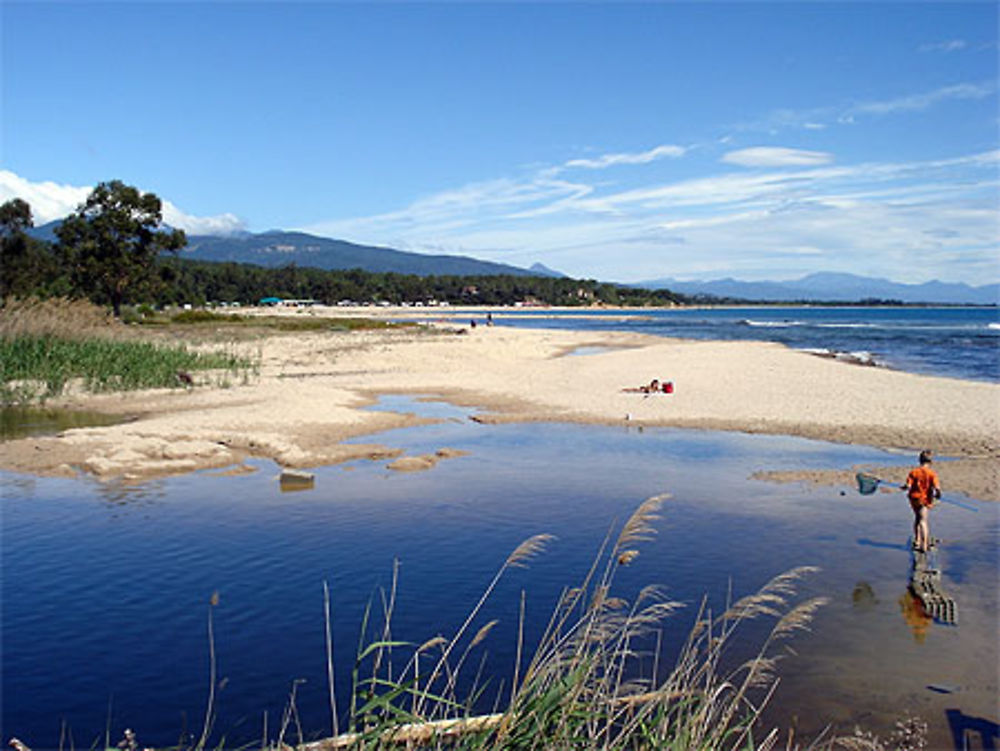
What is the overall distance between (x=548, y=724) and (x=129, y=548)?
10153 millimetres

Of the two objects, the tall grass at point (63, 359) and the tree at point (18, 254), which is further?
the tree at point (18, 254)

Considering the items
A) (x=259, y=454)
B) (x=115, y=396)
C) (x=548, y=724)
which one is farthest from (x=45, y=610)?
(x=115, y=396)

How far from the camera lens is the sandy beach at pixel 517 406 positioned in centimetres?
2055

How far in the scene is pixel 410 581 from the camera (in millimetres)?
12070

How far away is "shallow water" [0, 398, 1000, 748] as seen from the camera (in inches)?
343

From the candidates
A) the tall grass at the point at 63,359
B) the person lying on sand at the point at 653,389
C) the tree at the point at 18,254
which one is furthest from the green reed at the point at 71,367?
the tree at the point at 18,254

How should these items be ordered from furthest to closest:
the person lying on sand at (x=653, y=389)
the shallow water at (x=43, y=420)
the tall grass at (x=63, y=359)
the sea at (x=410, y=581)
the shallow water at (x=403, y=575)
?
the person lying on sand at (x=653, y=389), the tall grass at (x=63, y=359), the shallow water at (x=43, y=420), the shallow water at (x=403, y=575), the sea at (x=410, y=581)

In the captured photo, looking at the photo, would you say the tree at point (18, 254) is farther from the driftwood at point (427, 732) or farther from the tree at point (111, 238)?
the driftwood at point (427, 732)

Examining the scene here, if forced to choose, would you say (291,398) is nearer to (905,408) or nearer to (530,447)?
(530,447)

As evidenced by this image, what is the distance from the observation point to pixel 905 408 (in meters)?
28.2

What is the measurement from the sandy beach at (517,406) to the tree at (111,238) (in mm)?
29192

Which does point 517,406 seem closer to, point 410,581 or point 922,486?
point 410,581

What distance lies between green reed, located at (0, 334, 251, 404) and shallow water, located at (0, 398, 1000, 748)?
13457 mm

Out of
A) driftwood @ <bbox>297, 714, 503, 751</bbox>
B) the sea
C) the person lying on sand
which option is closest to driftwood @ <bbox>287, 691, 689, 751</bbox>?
driftwood @ <bbox>297, 714, 503, 751</bbox>
